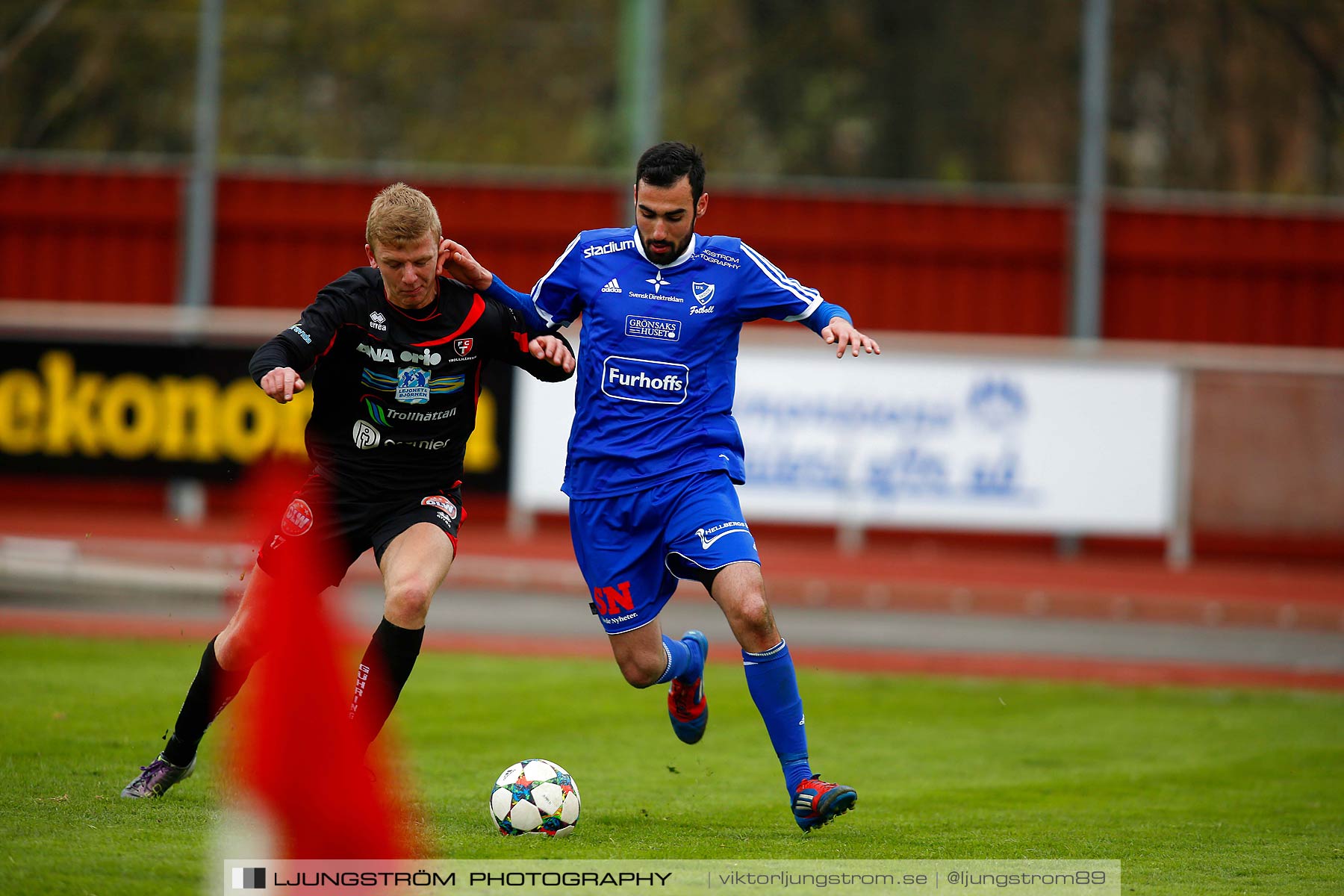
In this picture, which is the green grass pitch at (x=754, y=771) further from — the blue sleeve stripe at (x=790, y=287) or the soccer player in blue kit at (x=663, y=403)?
the blue sleeve stripe at (x=790, y=287)

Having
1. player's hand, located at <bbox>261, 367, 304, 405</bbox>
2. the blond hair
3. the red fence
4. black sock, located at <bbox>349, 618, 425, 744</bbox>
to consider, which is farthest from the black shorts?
the red fence

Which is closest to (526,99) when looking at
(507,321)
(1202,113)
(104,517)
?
(104,517)

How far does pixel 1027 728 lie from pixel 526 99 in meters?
13.7

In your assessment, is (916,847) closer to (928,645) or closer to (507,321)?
(507,321)

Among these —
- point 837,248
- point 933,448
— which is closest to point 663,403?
point 933,448

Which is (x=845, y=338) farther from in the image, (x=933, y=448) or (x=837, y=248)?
(x=837, y=248)

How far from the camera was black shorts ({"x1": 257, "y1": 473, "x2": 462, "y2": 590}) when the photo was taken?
579 cm

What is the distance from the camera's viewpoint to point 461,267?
600cm

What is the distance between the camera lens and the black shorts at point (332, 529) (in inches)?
228

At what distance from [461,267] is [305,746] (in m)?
2.02

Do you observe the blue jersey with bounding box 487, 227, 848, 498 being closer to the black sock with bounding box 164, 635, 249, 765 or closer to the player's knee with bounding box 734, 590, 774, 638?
the player's knee with bounding box 734, 590, 774, 638

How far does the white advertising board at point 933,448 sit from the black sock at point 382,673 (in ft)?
34.1

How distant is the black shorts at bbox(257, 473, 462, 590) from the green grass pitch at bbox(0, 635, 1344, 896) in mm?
932

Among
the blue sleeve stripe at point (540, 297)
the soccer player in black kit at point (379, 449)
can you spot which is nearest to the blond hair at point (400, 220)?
the soccer player in black kit at point (379, 449)
